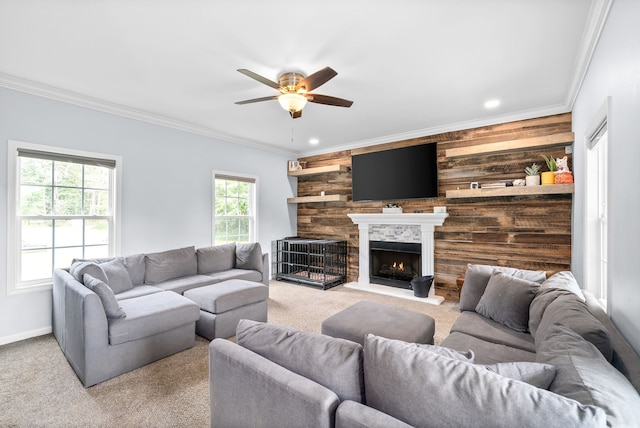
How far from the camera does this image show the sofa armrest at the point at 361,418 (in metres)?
0.96

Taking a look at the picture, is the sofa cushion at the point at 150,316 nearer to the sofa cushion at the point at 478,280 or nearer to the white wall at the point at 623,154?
the sofa cushion at the point at 478,280

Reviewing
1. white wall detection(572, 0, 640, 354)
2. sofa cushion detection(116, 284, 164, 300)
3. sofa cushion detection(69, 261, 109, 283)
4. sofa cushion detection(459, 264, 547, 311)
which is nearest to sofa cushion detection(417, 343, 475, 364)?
white wall detection(572, 0, 640, 354)

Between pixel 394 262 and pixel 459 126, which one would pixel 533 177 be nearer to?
pixel 459 126

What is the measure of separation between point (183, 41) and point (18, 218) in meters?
2.59

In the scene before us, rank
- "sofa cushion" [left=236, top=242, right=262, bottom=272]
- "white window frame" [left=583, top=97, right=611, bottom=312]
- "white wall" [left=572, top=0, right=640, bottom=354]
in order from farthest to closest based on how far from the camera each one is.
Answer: "sofa cushion" [left=236, top=242, right=262, bottom=272], "white window frame" [left=583, top=97, right=611, bottom=312], "white wall" [left=572, top=0, right=640, bottom=354]

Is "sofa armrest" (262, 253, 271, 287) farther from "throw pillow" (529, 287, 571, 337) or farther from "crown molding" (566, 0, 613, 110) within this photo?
"crown molding" (566, 0, 613, 110)

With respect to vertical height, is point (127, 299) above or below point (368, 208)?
below

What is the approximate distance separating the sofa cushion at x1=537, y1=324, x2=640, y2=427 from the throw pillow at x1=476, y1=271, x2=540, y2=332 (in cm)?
107

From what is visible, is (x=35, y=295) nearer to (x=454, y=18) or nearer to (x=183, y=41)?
(x=183, y=41)

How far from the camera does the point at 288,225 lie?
636 centimetres

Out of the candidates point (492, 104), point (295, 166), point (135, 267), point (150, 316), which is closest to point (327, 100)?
point (492, 104)

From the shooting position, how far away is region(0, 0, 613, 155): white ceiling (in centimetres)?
201

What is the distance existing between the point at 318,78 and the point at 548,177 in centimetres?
308

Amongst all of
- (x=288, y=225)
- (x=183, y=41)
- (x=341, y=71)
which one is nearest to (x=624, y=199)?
(x=341, y=71)
